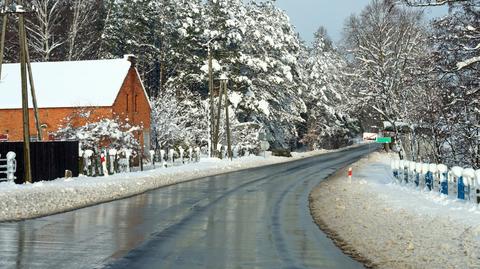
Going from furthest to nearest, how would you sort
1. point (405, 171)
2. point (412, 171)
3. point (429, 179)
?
point (405, 171), point (412, 171), point (429, 179)

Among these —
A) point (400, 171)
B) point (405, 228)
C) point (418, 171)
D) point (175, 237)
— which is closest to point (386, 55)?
point (400, 171)

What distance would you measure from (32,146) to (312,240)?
625 inches

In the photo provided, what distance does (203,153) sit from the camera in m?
60.2

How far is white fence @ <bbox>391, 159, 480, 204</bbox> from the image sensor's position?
15711mm

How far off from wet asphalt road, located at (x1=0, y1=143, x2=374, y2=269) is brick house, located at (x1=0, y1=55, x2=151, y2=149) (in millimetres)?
23706

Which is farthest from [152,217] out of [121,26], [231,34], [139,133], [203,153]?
[121,26]

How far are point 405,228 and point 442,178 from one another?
6873mm

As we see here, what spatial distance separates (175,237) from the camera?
12.3m

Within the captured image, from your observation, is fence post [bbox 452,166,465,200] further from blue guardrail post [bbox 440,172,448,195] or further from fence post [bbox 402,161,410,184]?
fence post [bbox 402,161,410,184]

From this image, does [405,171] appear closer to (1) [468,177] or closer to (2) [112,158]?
(1) [468,177]

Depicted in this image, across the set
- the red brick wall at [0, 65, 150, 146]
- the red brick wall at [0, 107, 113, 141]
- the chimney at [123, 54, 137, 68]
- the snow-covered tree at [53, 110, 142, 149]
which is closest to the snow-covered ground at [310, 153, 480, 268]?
the snow-covered tree at [53, 110, 142, 149]

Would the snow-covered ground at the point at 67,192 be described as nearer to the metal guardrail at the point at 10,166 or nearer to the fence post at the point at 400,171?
the metal guardrail at the point at 10,166

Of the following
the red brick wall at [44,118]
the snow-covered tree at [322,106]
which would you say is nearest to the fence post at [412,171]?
the red brick wall at [44,118]

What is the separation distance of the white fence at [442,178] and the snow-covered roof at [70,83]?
80.1ft
